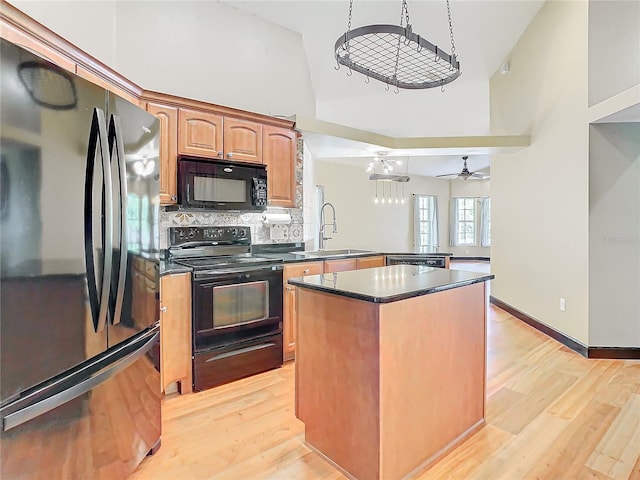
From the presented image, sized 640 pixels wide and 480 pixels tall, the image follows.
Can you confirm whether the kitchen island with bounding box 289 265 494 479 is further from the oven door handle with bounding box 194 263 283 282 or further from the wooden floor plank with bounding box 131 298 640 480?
the oven door handle with bounding box 194 263 283 282

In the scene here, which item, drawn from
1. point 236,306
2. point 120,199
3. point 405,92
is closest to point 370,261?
point 236,306

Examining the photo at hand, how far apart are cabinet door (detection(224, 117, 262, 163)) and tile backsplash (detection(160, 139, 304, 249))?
1.81 feet

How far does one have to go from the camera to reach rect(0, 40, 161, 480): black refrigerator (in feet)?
3.69

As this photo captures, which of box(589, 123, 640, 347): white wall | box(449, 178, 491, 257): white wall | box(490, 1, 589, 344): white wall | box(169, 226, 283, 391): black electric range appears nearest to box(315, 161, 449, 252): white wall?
box(449, 178, 491, 257): white wall

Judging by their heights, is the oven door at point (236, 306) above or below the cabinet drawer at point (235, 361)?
above

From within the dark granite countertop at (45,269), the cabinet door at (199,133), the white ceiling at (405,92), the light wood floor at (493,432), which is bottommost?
the light wood floor at (493,432)

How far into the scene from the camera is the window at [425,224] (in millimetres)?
10695

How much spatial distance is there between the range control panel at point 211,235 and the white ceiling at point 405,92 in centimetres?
130

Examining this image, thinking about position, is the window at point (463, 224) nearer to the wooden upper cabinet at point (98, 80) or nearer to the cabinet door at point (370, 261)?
the cabinet door at point (370, 261)

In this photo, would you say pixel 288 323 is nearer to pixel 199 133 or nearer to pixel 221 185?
pixel 221 185

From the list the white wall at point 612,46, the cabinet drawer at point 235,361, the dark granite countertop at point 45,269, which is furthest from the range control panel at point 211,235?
the white wall at point 612,46

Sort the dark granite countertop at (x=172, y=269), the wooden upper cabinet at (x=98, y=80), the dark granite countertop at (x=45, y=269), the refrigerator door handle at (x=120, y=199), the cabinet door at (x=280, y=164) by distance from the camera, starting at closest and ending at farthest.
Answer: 1. the dark granite countertop at (x=45, y=269)
2. the refrigerator door handle at (x=120, y=199)
3. the wooden upper cabinet at (x=98, y=80)
4. the dark granite countertop at (x=172, y=269)
5. the cabinet door at (x=280, y=164)

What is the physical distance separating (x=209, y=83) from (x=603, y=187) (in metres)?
3.91

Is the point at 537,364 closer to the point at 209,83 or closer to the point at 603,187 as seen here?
the point at 603,187
